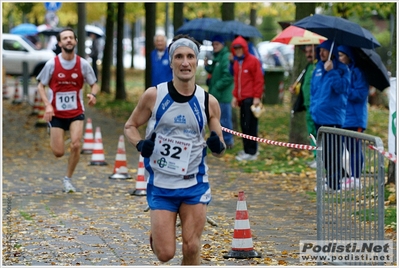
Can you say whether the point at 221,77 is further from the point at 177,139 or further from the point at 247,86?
the point at 177,139

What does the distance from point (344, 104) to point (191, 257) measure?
593 centimetres

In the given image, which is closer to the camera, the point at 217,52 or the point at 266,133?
the point at 217,52

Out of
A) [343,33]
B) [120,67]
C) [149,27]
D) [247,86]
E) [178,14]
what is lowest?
[120,67]

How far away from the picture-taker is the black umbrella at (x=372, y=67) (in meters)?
12.1

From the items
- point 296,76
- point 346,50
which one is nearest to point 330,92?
point 346,50

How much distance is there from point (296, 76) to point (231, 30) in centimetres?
157

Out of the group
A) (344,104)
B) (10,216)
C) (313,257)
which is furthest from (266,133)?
(313,257)

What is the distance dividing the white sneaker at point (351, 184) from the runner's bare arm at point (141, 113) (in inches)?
61.8

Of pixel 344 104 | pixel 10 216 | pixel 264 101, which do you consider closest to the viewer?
pixel 10 216

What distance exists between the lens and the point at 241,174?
14.2 metres

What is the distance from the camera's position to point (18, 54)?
39.7 metres

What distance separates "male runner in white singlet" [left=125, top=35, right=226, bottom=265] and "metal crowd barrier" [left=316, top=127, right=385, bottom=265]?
3.28ft

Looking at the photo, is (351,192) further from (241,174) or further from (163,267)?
(241,174)

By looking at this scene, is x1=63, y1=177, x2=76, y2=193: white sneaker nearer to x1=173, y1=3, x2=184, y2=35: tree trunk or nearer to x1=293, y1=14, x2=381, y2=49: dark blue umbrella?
x1=293, y1=14, x2=381, y2=49: dark blue umbrella
